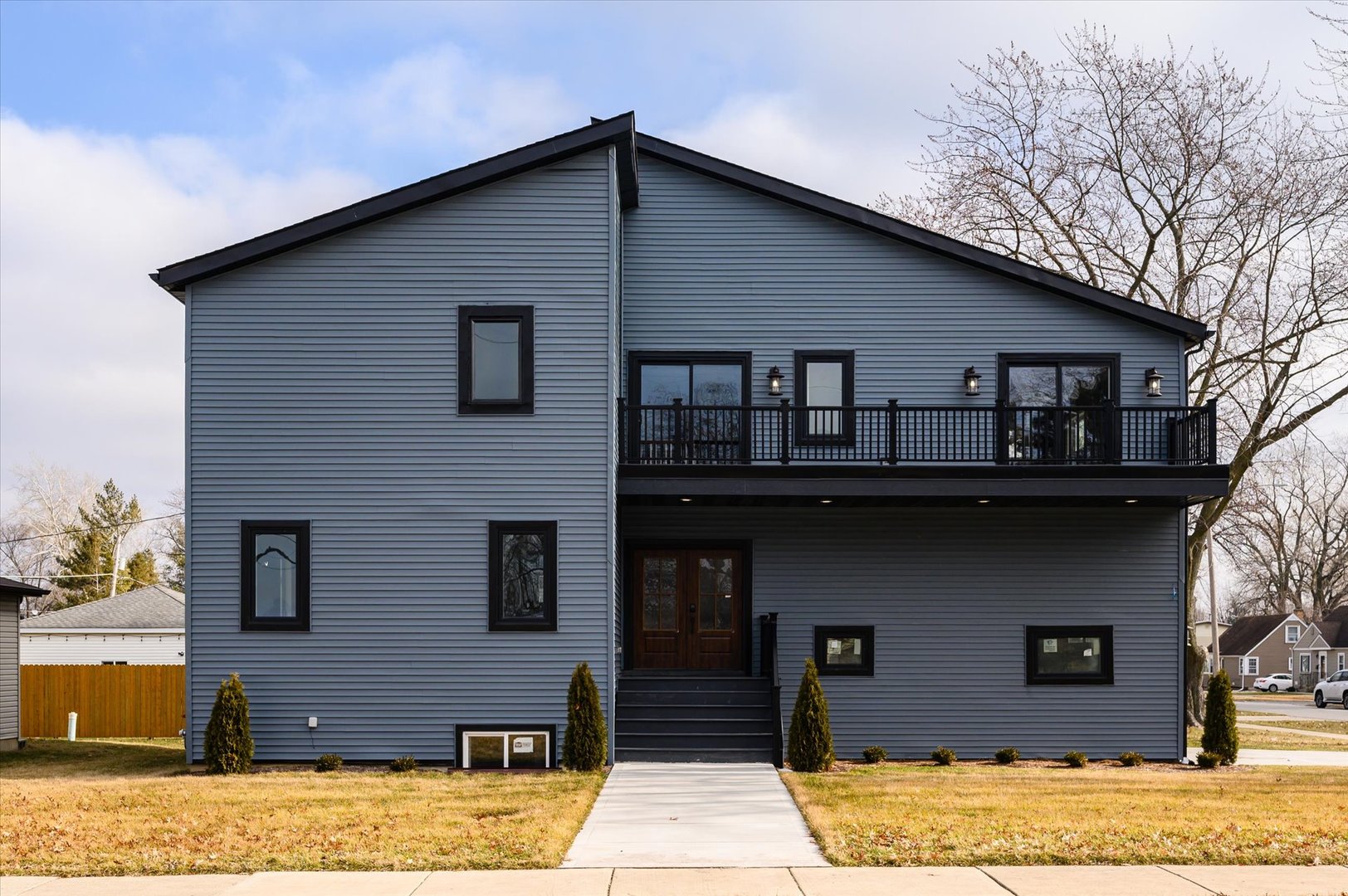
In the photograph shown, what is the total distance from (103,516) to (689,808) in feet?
166

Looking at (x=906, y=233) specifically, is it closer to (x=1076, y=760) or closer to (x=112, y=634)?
(x=1076, y=760)

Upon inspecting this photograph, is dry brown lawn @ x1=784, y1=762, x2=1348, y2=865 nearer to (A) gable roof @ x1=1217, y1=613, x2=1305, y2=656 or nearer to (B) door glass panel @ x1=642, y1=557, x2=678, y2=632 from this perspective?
(B) door glass panel @ x1=642, y1=557, x2=678, y2=632

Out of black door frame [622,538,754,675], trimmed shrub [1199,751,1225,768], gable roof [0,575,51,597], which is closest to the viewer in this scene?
trimmed shrub [1199,751,1225,768]

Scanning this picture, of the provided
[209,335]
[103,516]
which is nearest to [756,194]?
[209,335]

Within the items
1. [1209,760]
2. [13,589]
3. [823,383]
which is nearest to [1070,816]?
[1209,760]

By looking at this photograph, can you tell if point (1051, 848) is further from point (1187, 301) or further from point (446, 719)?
point (1187, 301)

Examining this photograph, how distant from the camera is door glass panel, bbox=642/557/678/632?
18641mm

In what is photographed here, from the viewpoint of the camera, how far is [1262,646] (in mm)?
77938

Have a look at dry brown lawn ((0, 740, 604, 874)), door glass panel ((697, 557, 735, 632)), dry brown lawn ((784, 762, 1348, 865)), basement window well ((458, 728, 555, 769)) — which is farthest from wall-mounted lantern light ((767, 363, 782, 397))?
dry brown lawn ((0, 740, 604, 874))

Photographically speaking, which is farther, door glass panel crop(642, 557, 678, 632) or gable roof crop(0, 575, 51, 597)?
gable roof crop(0, 575, 51, 597)

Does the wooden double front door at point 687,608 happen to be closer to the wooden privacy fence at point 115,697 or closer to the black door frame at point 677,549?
the black door frame at point 677,549

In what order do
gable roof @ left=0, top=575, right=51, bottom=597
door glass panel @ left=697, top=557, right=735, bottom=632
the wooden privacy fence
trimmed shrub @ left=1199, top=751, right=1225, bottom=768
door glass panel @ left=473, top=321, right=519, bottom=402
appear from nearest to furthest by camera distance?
door glass panel @ left=473, top=321, right=519, bottom=402, trimmed shrub @ left=1199, top=751, right=1225, bottom=768, door glass panel @ left=697, top=557, right=735, bottom=632, gable roof @ left=0, top=575, right=51, bottom=597, the wooden privacy fence

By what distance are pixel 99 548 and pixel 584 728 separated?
44640 mm

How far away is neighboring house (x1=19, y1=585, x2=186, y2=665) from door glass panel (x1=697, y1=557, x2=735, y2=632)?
20.5 m
